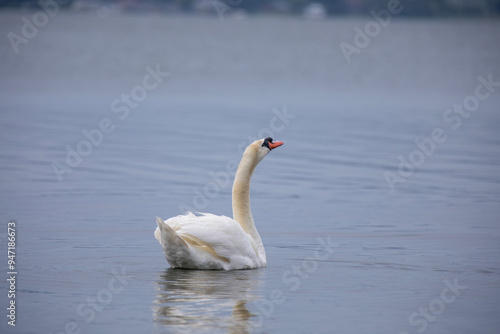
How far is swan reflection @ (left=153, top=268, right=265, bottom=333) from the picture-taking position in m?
9.10

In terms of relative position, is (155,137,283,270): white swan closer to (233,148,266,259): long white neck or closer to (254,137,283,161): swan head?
(233,148,266,259): long white neck

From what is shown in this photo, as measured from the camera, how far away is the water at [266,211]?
973cm

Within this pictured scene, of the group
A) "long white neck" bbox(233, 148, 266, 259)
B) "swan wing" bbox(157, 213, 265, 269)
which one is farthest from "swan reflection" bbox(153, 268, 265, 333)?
"long white neck" bbox(233, 148, 266, 259)

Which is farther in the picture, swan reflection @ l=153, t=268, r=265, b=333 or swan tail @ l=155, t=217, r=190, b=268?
swan tail @ l=155, t=217, r=190, b=268

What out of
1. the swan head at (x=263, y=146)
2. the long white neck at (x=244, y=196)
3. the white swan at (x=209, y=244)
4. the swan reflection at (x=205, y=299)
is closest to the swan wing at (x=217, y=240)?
the white swan at (x=209, y=244)

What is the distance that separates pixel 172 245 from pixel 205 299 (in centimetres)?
112

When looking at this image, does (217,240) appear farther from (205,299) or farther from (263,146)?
(263,146)

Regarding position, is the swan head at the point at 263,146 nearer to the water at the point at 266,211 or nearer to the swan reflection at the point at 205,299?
the water at the point at 266,211

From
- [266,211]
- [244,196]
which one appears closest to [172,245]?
[244,196]

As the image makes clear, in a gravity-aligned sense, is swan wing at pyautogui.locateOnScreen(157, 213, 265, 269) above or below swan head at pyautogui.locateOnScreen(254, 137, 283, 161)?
below

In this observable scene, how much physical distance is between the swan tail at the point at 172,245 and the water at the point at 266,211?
168mm

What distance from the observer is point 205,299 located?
9.98 metres

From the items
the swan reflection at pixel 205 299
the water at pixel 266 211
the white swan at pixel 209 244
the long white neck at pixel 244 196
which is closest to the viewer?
the swan reflection at pixel 205 299

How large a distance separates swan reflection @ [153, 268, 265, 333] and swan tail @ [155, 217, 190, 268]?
5.7 inches
